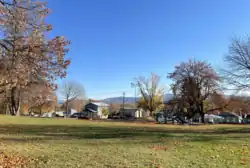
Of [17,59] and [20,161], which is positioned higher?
[17,59]

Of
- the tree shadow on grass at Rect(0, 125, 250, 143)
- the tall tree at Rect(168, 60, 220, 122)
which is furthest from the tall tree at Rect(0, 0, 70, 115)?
the tall tree at Rect(168, 60, 220, 122)

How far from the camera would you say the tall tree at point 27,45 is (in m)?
7.65

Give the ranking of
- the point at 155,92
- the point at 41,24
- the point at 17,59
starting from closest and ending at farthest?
the point at 41,24
the point at 17,59
the point at 155,92

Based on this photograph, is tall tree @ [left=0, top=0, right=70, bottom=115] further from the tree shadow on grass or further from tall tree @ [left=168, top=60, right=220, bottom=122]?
tall tree @ [left=168, top=60, right=220, bottom=122]

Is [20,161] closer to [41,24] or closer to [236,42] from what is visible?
[41,24]

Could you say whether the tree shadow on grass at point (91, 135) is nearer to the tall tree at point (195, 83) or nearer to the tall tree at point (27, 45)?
the tall tree at point (27, 45)

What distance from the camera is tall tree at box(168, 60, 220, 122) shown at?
43.8 metres

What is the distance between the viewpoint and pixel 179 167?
22.5ft

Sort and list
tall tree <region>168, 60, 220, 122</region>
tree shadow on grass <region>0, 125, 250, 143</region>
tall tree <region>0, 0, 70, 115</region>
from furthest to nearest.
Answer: tall tree <region>168, 60, 220, 122</region> < tree shadow on grass <region>0, 125, 250, 143</region> < tall tree <region>0, 0, 70, 115</region>

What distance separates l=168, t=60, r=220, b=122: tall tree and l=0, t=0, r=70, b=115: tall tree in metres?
36.7

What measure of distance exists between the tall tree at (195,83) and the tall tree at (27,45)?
3674 centimetres

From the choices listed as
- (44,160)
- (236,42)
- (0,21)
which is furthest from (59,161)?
(236,42)

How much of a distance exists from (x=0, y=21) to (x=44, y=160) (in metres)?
4.86

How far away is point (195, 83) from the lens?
44.6 m
